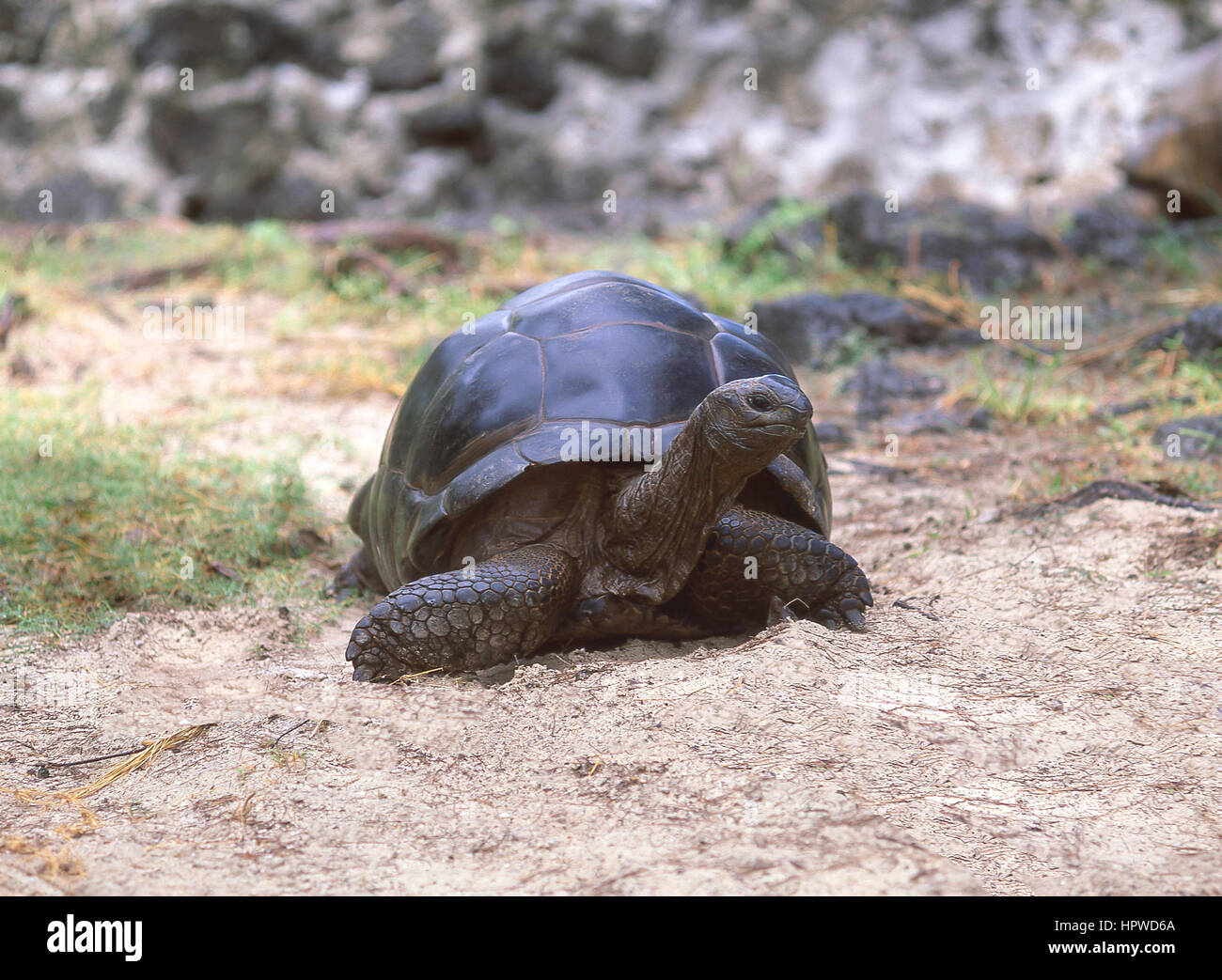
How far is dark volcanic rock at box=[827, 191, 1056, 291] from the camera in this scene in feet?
22.7

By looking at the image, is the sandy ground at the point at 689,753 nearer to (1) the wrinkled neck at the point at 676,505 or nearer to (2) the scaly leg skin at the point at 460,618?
(2) the scaly leg skin at the point at 460,618

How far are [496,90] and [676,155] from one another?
1.83 meters

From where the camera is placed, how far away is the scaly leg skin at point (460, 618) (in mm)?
2482

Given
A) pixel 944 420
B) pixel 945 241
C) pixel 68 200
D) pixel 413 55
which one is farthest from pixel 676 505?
pixel 68 200

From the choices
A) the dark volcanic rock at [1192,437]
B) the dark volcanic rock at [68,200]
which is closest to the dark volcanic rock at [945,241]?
the dark volcanic rock at [1192,437]

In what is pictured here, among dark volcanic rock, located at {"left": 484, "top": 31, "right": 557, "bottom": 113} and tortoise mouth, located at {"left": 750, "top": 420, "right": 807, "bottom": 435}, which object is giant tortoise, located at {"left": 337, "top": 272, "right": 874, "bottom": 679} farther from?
dark volcanic rock, located at {"left": 484, "top": 31, "right": 557, "bottom": 113}

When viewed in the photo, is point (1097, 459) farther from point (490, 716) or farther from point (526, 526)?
point (490, 716)

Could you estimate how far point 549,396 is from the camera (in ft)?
8.80

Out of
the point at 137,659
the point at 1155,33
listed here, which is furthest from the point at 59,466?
the point at 1155,33

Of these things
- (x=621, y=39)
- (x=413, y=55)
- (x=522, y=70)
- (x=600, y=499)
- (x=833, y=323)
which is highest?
(x=621, y=39)

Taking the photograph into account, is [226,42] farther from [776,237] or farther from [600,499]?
→ [600,499]

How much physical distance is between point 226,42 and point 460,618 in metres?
9.91

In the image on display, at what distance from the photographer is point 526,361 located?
109 inches
